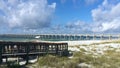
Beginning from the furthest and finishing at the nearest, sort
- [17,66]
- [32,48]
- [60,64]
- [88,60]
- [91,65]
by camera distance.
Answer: [32,48]
[88,60]
[91,65]
[60,64]
[17,66]

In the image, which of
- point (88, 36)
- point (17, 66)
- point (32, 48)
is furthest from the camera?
point (88, 36)

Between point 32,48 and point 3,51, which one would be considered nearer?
point 3,51

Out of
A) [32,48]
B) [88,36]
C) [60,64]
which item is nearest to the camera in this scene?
[60,64]

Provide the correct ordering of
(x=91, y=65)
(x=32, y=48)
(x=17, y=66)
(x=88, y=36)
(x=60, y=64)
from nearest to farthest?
(x=17, y=66) < (x=60, y=64) < (x=91, y=65) < (x=32, y=48) < (x=88, y=36)

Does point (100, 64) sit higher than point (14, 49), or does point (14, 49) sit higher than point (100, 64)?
point (14, 49)

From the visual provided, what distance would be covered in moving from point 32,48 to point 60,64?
7608 millimetres

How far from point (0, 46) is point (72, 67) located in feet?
25.2

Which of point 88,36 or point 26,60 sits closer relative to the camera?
point 26,60

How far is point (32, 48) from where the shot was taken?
28.0 m

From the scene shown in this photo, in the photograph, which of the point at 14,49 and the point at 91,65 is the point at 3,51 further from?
the point at 91,65

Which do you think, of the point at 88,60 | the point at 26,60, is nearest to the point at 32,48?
the point at 26,60

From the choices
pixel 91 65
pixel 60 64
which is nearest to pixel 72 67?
pixel 60 64

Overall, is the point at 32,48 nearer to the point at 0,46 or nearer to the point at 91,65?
the point at 0,46

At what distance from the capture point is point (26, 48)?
25891 millimetres
